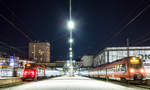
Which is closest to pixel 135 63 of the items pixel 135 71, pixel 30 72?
pixel 135 71

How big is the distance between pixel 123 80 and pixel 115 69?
3.66 m

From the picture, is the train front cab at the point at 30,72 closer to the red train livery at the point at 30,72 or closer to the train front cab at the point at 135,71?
the red train livery at the point at 30,72

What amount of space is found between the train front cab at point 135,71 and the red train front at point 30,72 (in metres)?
17.5

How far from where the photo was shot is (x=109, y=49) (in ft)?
346

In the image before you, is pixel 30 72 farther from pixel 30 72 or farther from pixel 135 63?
pixel 135 63

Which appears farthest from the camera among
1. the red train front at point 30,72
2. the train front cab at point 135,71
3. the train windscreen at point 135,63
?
the red train front at point 30,72

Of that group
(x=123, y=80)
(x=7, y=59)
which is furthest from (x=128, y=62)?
(x=7, y=59)

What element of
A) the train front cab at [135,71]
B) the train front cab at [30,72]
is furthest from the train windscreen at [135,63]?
the train front cab at [30,72]

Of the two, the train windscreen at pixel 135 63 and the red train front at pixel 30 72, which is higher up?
the train windscreen at pixel 135 63

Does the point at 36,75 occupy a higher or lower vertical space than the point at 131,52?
lower

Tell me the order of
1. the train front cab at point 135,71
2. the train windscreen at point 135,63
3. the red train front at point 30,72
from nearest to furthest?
the train front cab at point 135,71 → the train windscreen at point 135,63 → the red train front at point 30,72

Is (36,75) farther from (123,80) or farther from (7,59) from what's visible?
(7,59)

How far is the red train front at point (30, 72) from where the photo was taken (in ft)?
130

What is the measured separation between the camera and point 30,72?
131 ft
